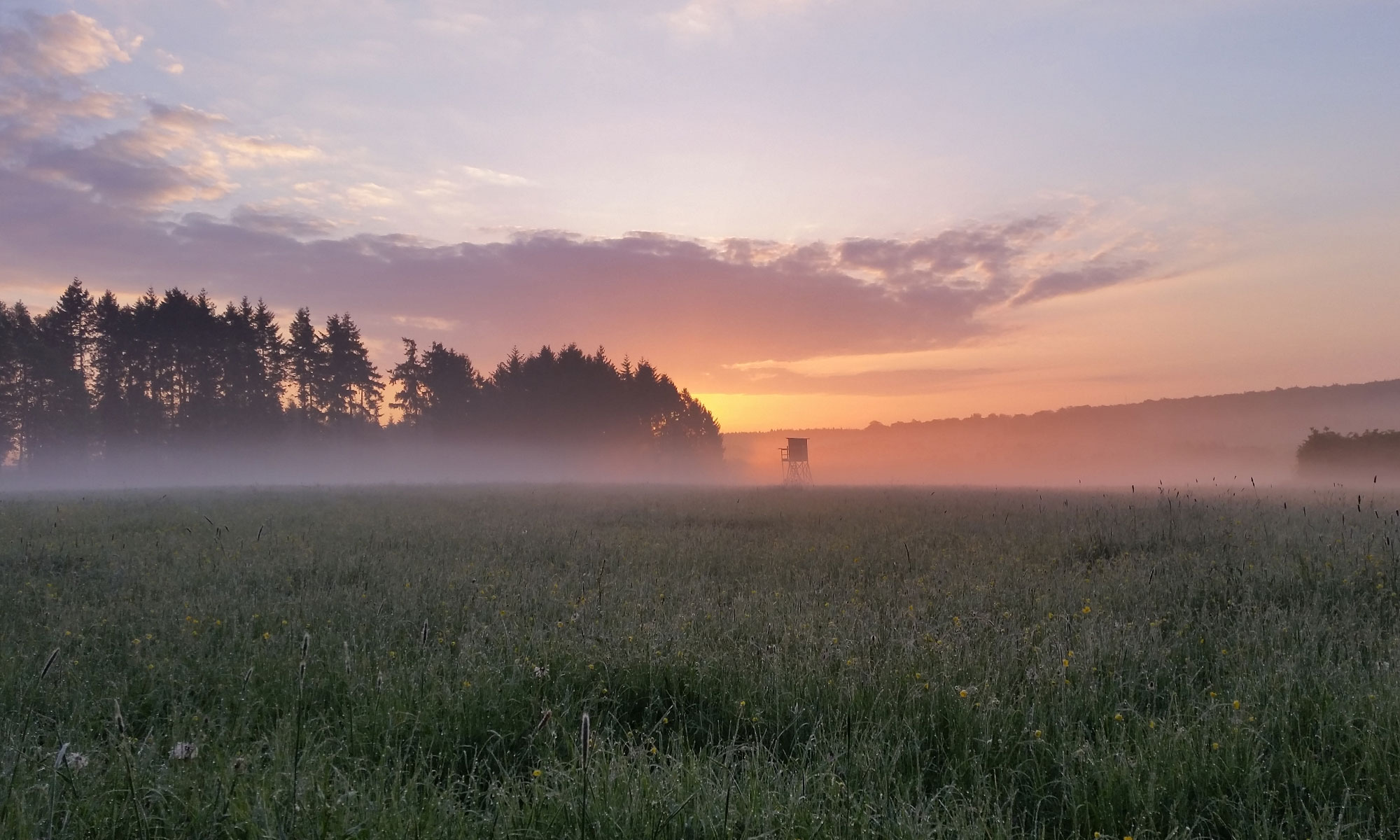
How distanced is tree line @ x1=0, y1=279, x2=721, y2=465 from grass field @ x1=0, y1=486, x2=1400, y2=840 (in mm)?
52752

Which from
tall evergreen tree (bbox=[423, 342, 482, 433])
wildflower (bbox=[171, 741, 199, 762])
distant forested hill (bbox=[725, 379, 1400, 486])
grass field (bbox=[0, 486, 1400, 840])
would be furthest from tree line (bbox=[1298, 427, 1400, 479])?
tall evergreen tree (bbox=[423, 342, 482, 433])

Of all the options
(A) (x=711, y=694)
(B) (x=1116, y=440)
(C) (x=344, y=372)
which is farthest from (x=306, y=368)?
(B) (x=1116, y=440)

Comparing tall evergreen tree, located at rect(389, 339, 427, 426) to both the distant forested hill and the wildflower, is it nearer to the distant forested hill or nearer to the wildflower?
the distant forested hill

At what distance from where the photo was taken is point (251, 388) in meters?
55.8

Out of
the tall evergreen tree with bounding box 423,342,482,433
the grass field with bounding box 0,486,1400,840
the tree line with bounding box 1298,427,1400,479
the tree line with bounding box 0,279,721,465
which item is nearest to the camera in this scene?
the grass field with bounding box 0,486,1400,840

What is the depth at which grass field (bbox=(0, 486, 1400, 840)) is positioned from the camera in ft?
9.41

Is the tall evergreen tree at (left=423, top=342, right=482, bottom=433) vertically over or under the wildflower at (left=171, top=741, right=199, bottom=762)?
over

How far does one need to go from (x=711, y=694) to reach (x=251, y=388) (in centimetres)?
6315

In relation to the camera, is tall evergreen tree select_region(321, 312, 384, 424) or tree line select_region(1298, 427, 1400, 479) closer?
tree line select_region(1298, 427, 1400, 479)

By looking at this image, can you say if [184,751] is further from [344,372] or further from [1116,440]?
[1116,440]

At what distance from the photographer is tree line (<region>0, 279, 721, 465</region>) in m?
50.2

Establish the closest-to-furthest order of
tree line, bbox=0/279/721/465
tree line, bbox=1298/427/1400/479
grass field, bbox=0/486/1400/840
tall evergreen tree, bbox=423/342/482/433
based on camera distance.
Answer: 1. grass field, bbox=0/486/1400/840
2. tree line, bbox=1298/427/1400/479
3. tree line, bbox=0/279/721/465
4. tall evergreen tree, bbox=423/342/482/433

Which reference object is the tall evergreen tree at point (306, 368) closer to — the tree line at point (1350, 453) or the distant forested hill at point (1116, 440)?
the distant forested hill at point (1116, 440)

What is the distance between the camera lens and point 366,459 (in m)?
64.7
